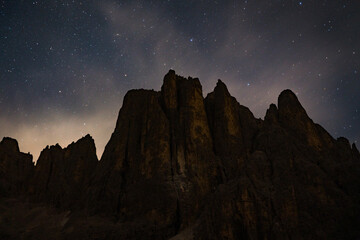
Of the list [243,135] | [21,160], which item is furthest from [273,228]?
[21,160]

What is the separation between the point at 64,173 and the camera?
6406 centimetres

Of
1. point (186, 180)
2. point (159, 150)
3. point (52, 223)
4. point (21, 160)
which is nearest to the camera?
point (186, 180)

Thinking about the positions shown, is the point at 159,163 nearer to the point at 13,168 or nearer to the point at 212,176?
the point at 212,176

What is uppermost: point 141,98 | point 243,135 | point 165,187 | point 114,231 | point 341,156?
point 141,98

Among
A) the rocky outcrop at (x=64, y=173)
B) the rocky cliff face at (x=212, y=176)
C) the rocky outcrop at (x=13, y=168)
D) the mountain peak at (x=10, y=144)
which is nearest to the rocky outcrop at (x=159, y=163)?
the rocky cliff face at (x=212, y=176)

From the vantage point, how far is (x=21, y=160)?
3273 inches

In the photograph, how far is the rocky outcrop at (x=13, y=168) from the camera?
230ft

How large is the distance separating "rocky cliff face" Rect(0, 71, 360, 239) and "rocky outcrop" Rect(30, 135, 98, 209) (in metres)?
0.97

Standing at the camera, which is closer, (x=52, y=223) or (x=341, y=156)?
(x=341, y=156)

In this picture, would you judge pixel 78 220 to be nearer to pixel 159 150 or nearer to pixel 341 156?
pixel 159 150

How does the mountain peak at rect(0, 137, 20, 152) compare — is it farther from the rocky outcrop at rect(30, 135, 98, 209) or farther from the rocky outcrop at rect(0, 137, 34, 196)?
the rocky outcrop at rect(30, 135, 98, 209)

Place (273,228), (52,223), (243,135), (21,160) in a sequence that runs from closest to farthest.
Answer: (273,228) → (243,135) → (52,223) → (21,160)

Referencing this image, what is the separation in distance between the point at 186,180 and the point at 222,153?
8.99 m

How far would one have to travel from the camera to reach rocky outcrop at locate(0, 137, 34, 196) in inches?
2766
